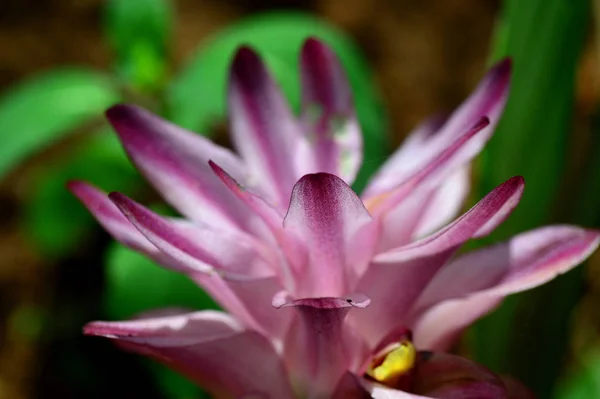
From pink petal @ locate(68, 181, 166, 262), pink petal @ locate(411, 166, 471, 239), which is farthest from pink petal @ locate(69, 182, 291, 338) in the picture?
pink petal @ locate(411, 166, 471, 239)

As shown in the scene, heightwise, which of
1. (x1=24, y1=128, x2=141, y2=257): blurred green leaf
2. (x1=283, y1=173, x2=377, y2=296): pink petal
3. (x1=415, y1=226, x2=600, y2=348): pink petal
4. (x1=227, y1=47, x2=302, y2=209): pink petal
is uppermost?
(x1=24, y1=128, x2=141, y2=257): blurred green leaf

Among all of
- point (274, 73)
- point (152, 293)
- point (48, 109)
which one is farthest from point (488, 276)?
point (48, 109)

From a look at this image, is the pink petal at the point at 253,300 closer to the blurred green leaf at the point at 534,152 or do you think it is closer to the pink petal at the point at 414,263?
the pink petal at the point at 414,263

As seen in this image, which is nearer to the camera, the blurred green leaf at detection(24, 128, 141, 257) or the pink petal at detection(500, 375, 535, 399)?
the pink petal at detection(500, 375, 535, 399)

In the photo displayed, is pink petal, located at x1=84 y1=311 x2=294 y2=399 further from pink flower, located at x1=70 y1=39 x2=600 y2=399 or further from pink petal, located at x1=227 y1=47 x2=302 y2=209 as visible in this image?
pink petal, located at x1=227 y1=47 x2=302 y2=209

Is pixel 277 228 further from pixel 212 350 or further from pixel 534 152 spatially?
pixel 534 152

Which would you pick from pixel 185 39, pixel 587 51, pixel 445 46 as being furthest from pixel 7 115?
pixel 587 51

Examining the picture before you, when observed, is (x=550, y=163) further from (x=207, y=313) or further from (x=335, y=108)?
(x=207, y=313)

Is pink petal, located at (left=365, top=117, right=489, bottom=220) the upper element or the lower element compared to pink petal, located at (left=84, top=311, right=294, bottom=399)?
upper
